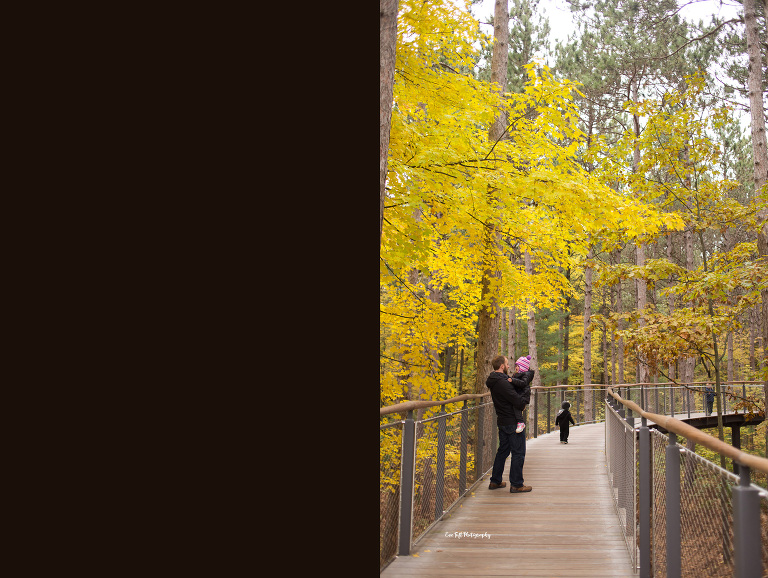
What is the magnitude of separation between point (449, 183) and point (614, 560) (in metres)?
4.20

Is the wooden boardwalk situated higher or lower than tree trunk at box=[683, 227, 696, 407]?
lower

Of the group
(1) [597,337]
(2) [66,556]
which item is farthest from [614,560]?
(1) [597,337]

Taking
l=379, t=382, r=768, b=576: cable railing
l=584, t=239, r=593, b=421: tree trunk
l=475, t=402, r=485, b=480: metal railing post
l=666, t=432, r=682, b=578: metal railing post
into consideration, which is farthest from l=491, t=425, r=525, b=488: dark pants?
l=584, t=239, r=593, b=421: tree trunk

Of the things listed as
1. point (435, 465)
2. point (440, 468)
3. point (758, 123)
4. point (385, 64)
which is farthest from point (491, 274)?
point (385, 64)

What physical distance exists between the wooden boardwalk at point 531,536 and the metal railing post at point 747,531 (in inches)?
102

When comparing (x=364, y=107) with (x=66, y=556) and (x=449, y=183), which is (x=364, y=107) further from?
(x=449, y=183)

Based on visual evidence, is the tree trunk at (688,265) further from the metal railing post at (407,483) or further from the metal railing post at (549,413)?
the metal railing post at (407,483)

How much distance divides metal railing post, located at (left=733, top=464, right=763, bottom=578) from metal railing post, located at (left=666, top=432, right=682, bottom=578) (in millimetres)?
1374

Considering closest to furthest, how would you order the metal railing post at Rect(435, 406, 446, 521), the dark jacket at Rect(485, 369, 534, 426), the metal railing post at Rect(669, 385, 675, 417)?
1. the metal railing post at Rect(435, 406, 446, 521)
2. the dark jacket at Rect(485, 369, 534, 426)
3. the metal railing post at Rect(669, 385, 675, 417)

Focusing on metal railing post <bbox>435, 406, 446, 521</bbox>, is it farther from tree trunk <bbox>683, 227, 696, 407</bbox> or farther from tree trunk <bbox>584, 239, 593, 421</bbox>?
tree trunk <bbox>683, 227, 696, 407</bbox>

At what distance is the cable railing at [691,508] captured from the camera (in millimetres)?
2424

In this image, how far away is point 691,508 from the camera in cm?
363

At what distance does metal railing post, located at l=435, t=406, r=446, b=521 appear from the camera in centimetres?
635

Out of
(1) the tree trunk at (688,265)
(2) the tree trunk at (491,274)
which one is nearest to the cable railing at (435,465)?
(2) the tree trunk at (491,274)
